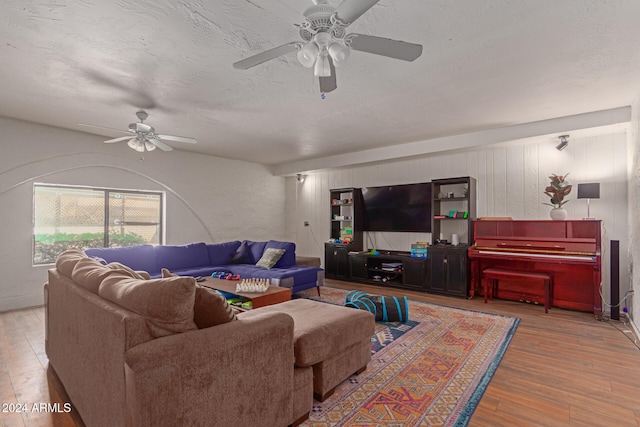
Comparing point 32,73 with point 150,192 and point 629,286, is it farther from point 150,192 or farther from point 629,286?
point 629,286

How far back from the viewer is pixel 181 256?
504 cm

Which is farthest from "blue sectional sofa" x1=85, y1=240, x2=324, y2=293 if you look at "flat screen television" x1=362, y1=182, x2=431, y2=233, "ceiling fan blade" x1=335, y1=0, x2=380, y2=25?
"ceiling fan blade" x1=335, y1=0, x2=380, y2=25

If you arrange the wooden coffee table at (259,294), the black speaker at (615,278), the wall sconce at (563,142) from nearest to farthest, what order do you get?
1. the wooden coffee table at (259,294)
2. the black speaker at (615,278)
3. the wall sconce at (563,142)

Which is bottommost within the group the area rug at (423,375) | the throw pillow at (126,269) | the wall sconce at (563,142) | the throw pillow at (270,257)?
the area rug at (423,375)

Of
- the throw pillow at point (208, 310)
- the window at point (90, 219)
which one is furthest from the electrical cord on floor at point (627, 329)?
the window at point (90, 219)

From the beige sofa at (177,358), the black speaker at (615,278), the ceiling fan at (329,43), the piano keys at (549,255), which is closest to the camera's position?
the beige sofa at (177,358)

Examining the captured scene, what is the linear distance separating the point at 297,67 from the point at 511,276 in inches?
156

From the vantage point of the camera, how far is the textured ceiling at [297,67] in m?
2.08

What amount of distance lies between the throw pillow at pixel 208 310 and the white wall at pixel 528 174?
184 inches

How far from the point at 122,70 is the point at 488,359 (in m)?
4.15

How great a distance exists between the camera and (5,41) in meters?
2.38

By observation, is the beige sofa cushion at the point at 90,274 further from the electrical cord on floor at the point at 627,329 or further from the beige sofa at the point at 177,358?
the electrical cord on floor at the point at 627,329

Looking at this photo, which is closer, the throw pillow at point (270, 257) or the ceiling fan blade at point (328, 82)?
the ceiling fan blade at point (328, 82)

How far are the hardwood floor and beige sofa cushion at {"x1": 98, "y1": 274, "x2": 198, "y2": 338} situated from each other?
46.2 inches
